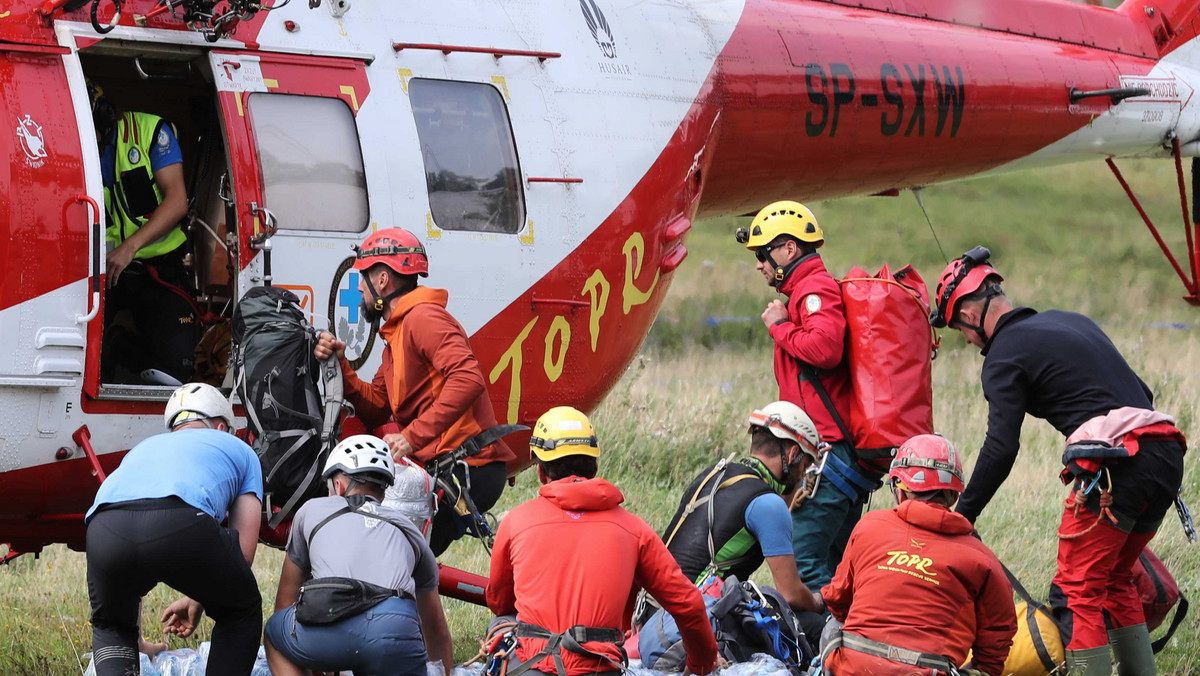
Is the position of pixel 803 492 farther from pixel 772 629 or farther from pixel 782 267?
pixel 782 267

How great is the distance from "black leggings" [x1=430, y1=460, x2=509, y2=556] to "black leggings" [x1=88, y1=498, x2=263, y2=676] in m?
1.13

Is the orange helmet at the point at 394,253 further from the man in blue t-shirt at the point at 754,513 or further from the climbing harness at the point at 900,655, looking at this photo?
the climbing harness at the point at 900,655

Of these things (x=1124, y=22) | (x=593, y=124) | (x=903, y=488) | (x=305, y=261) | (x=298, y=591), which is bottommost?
(x=298, y=591)

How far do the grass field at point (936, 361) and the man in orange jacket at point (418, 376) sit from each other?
5.58 ft

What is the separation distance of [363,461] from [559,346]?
2053 millimetres

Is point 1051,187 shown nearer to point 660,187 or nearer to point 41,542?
point 660,187

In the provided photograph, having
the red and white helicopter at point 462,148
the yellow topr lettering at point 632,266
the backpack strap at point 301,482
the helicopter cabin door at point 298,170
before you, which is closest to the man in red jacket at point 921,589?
the backpack strap at point 301,482

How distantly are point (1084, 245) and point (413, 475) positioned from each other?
24.1 m

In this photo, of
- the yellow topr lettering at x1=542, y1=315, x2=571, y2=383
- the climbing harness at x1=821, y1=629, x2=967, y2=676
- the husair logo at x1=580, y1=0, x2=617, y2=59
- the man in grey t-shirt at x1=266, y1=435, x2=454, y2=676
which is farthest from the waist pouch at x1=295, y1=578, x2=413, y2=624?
the husair logo at x1=580, y1=0, x2=617, y2=59

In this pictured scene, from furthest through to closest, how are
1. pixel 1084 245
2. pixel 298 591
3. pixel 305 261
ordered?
pixel 1084 245 → pixel 305 261 → pixel 298 591

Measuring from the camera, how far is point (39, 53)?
6.11 meters

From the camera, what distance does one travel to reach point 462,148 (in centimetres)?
724

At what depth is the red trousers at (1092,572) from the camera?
6508 mm

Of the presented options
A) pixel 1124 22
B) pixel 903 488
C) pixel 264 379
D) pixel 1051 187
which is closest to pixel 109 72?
pixel 264 379
